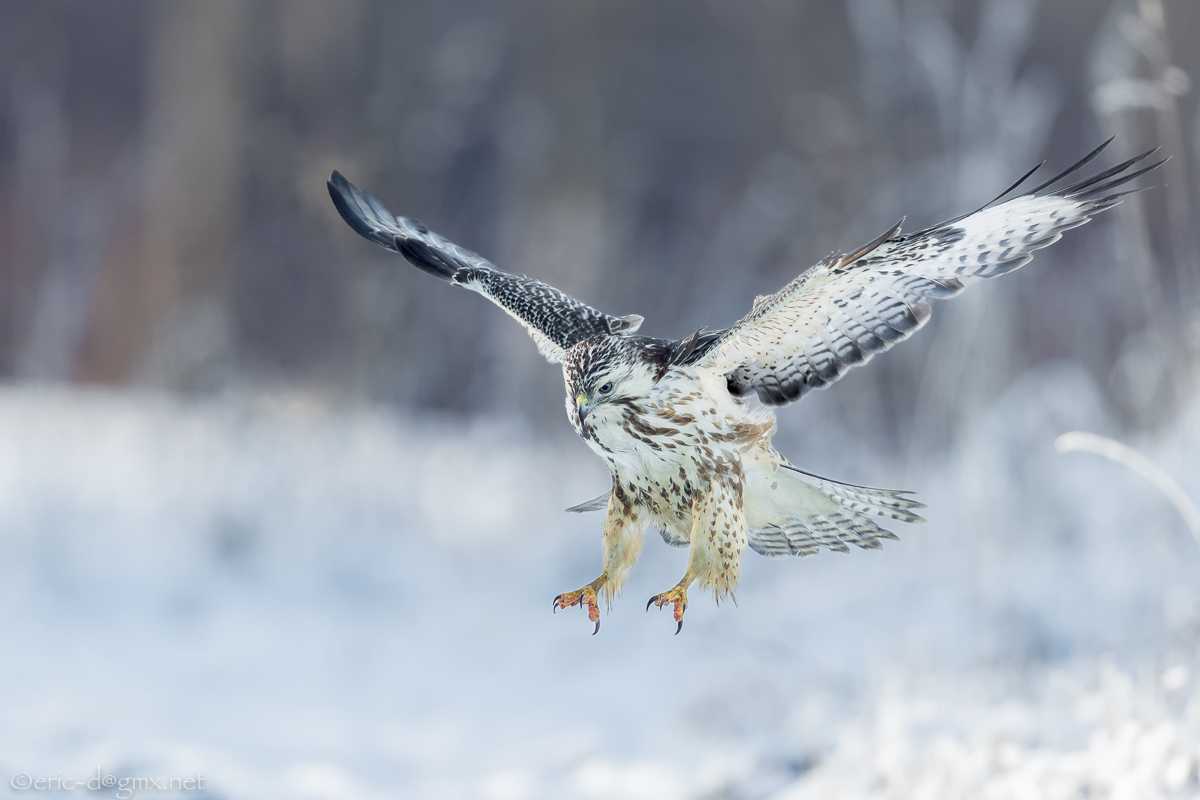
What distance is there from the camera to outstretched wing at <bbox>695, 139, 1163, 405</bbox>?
5.67 feet

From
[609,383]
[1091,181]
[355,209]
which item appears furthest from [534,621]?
[1091,181]

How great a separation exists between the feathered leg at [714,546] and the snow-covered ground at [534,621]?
6.11 ft

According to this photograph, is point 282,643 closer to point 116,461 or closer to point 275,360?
point 116,461

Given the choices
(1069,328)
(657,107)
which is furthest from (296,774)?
(657,107)

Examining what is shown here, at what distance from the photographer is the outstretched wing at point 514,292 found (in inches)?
94.6

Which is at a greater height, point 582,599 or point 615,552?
point 615,552

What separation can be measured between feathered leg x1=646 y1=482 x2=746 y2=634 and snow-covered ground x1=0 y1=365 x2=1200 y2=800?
6.11 feet

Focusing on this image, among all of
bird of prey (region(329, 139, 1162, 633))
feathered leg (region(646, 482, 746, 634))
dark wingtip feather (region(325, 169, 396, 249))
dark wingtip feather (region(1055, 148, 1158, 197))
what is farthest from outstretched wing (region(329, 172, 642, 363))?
dark wingtip feather (region(1055, 148, 1158, 197))

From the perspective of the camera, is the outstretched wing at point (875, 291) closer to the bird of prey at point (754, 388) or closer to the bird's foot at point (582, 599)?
the bird of prey at point (754, 388)

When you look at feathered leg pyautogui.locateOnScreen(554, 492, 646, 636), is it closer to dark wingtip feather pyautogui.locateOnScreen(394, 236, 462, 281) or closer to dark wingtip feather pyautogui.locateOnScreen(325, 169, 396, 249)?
dark wingtip feather pyautogui.locateOnScreen(394, 236, 462, 281)

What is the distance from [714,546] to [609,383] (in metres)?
0.42

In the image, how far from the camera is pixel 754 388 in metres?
2.17

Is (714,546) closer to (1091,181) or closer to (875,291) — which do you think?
(875,291)

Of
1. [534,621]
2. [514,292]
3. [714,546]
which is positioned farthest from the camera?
[534,621]
